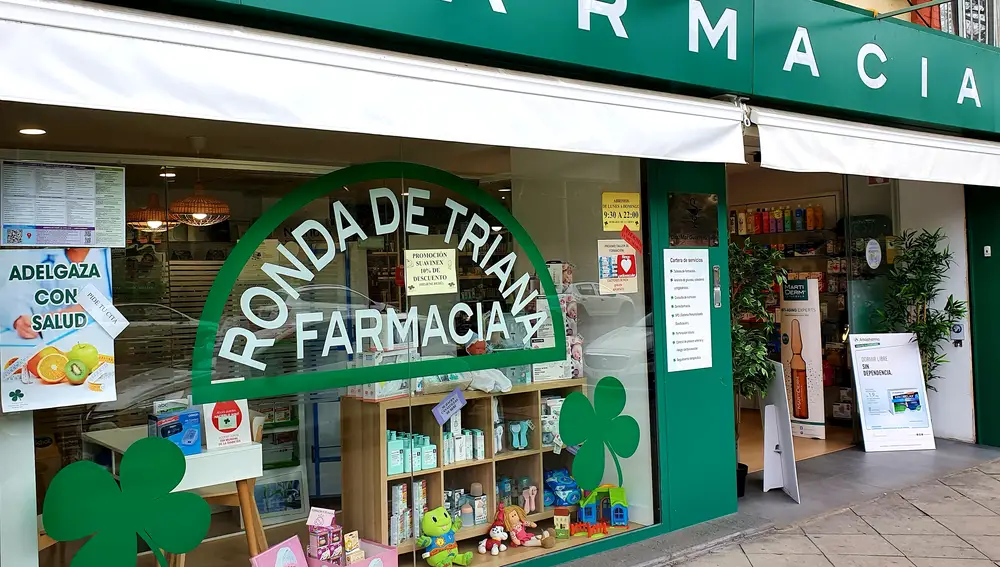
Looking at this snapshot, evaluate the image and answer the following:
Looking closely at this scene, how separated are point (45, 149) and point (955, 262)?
7.62 metres

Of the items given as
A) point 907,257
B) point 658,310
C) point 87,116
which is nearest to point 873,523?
point 658,310

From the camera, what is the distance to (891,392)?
7.37 metres

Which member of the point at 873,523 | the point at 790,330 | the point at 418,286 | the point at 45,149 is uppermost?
the point at 45,149

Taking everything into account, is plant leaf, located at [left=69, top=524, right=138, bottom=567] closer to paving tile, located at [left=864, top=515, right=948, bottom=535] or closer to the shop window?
the shop window

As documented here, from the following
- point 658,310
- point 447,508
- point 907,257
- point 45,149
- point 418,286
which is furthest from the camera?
point 907,257

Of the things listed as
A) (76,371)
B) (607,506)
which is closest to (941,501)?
(607,506)

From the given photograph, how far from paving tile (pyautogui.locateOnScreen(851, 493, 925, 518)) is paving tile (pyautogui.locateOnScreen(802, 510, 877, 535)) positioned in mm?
146

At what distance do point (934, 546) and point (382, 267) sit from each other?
12.3ft

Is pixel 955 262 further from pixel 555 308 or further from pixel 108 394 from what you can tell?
pixel 108 394

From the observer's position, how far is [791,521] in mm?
5293

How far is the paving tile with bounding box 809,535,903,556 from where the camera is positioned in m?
4.71

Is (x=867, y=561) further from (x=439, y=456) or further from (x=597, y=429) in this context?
(x=439, y=456)

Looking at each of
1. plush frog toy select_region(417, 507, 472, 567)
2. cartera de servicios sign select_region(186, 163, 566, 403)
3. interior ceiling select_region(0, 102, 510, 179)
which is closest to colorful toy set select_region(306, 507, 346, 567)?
plush frog toy select_region(417, 507, 472, 567)

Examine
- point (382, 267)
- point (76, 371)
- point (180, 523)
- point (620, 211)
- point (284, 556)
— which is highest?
point (620, 211)
